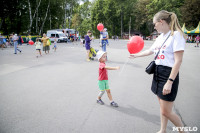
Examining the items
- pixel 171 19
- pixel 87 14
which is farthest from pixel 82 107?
pixel 87 14

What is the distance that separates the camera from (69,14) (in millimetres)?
44656

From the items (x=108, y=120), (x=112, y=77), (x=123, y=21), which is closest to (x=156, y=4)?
(x=123, y=21)

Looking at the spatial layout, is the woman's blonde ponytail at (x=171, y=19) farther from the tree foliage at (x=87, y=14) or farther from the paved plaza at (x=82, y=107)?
the tree foliage at (x=87, y=14)

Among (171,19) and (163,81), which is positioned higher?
(171,19)

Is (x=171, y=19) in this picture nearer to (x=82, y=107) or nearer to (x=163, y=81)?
(x=163, y=81)

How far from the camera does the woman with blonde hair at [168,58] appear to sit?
2.01 m

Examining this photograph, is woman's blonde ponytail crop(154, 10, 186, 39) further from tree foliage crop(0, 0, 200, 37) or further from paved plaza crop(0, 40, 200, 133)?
tree foliage crop(0, 0, 200, 37)

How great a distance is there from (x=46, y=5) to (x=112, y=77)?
39.0 metres

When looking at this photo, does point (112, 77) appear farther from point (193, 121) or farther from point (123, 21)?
point (123, 21)

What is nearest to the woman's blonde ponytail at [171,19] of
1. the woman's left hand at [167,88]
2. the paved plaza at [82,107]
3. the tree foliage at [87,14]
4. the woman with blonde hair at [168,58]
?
the woman with blonde hair at [168,58]

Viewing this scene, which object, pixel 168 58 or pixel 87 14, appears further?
pixel 87 14

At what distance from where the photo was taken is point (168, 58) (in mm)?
2125

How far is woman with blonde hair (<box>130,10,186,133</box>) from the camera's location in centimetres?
201

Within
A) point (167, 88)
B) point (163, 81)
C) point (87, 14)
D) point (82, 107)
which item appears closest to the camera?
point (167, 88)
